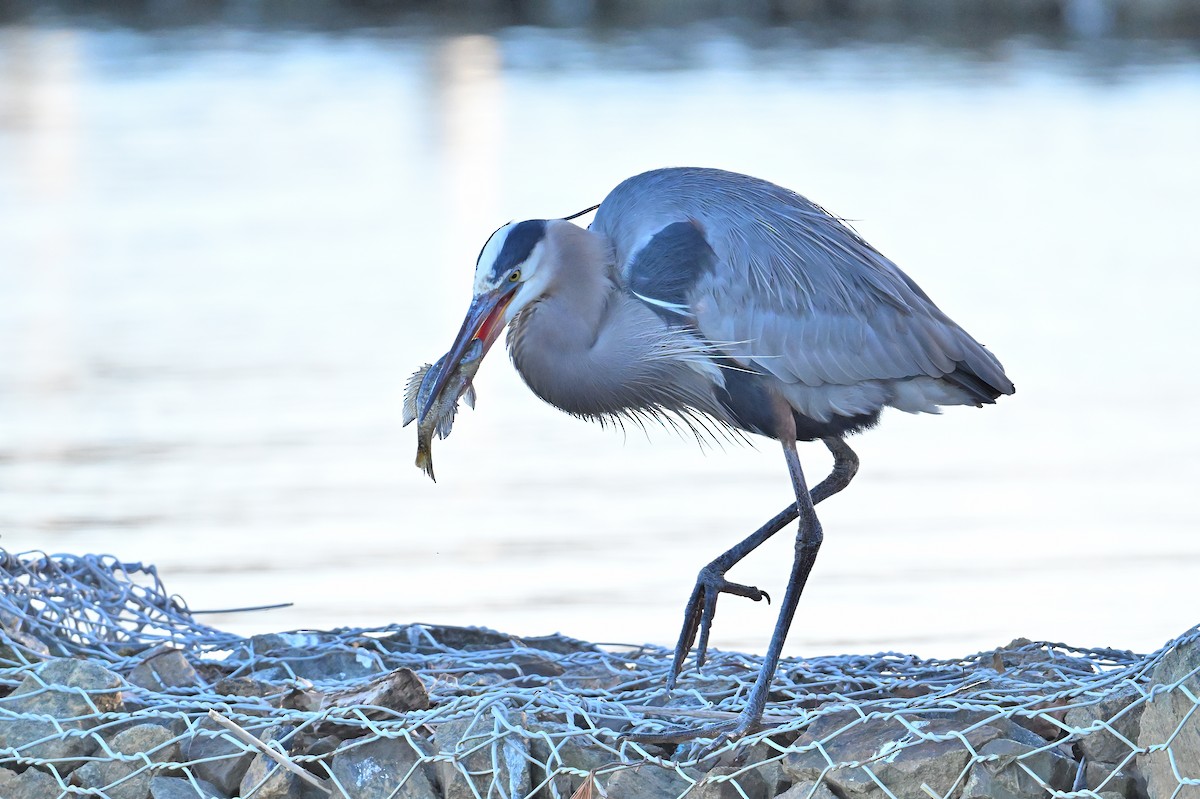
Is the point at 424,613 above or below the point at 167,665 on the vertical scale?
below

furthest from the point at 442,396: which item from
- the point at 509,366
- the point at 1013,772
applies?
the point at 509,366

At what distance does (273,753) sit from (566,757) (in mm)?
608

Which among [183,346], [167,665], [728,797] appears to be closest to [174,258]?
[183,346]

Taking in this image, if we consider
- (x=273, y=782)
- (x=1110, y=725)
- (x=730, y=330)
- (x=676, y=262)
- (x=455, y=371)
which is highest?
(x=676, y=262)

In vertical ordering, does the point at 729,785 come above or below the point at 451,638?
above

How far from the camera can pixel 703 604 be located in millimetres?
4633

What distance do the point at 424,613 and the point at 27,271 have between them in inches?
253

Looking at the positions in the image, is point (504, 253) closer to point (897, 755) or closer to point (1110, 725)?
point (897, 755)

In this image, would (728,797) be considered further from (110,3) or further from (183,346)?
(110,3)

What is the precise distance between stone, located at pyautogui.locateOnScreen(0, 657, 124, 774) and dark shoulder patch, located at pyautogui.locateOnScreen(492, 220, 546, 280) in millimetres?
1288

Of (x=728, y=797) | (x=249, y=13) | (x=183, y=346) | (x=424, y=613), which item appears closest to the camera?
(x=728, y=797)

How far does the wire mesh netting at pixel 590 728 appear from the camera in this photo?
12.3ft

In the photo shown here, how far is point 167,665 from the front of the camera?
459 cm

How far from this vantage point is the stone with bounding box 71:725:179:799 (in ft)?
13.3
